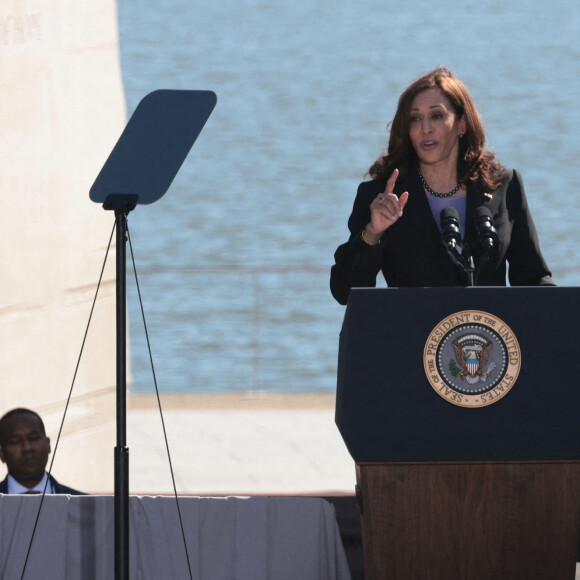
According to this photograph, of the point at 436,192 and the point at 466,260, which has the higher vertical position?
the point at 436,192

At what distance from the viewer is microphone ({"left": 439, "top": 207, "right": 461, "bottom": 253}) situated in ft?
7.33

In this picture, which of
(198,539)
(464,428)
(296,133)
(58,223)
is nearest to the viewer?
(464,428)

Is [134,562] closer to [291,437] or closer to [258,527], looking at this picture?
[258,527]

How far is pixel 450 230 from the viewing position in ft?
7.36

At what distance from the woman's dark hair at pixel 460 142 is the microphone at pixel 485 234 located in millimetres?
257

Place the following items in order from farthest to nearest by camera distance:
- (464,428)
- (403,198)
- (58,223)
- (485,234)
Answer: (58,223) → (403,198) → (485,234) → (464,428)

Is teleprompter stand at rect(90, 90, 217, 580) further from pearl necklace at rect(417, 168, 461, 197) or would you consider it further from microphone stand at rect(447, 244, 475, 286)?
microphone stand at rect(447, 244, 475, 286)

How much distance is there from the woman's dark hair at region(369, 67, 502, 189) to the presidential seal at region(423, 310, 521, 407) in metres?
0.45

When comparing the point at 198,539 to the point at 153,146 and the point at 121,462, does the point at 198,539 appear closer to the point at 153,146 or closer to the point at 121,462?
the point at 121,462

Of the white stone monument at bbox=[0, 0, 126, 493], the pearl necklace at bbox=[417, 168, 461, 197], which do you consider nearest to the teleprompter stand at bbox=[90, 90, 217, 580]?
the pearl necklace at bbox=[417, 168, 461, 197]

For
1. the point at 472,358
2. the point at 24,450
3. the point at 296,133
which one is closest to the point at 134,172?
the point at 472,358

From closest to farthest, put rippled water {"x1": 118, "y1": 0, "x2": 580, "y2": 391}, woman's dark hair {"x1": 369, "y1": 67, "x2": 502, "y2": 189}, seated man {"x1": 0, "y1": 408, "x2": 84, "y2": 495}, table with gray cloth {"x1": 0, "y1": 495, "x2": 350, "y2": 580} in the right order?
1. woman's dark hair {"x1": 369, "y1": 67, "x2": 502, "y2": 189}
2. table with gray cloth {"x1": 0, "y1": 495, "x2": 350, "y2": 580}
3. seated man {"x1": 0, "y1": 408, "x2": 84, "y2": 495}
4. rippled water {"x1": 118, "y1": 0, "x2": 580, "y2": 391}

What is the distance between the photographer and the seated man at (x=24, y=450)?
343cm

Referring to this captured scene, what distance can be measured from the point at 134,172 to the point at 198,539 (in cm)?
78
